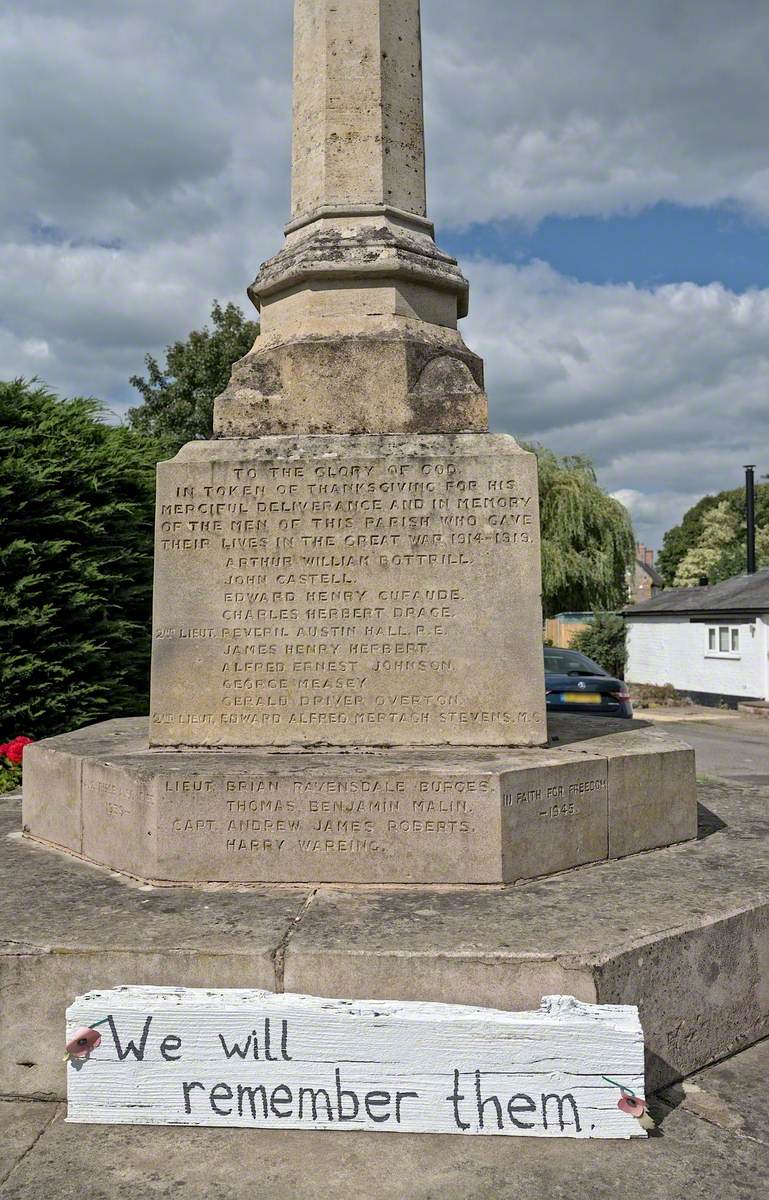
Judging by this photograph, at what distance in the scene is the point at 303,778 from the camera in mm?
3500

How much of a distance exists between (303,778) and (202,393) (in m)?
18.1

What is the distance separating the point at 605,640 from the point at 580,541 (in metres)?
3.38

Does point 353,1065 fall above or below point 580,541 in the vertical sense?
below

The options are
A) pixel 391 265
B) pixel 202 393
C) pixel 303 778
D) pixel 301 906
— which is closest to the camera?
pixel 301 906

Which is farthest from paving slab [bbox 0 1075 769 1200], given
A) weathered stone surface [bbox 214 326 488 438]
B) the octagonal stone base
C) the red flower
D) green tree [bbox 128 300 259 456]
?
green tree [bbox 128 300 259 456]

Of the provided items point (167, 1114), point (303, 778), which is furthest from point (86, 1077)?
point (303, 778)

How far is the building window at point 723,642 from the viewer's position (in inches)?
982

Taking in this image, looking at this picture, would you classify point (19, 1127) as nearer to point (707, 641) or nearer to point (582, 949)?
point (582, 949)

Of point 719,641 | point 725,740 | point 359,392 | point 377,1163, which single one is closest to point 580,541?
point 719,641

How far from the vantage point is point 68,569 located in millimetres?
7793

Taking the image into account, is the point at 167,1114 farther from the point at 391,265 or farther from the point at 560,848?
the point at 391,265

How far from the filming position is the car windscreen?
45.2 feet

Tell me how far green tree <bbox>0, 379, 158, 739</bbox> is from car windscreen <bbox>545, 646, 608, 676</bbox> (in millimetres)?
7128

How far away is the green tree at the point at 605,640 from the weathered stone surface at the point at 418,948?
27.4 metres
